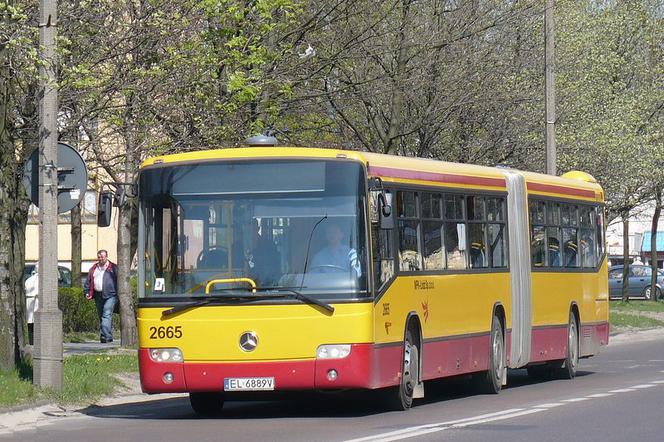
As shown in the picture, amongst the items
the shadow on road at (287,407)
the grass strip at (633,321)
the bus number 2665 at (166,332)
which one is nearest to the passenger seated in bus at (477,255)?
the shadow on road at (287,407)

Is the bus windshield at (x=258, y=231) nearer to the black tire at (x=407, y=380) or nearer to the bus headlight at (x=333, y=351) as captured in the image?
the bus headlight at (x=333, y=351)

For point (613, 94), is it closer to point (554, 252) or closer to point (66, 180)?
point (554, 252)

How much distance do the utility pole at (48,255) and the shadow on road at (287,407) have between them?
2.24 feet

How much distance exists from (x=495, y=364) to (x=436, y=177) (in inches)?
117

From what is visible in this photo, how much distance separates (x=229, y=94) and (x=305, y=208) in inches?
292

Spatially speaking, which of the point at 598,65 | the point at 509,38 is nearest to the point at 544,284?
the point at 509,38

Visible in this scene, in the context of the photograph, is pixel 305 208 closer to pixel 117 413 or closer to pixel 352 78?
pixel 117 413

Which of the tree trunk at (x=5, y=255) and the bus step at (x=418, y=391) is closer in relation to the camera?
the bus step at (x=418, y=391)

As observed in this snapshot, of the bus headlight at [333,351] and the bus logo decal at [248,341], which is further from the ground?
the bus logo decal at [248,341]

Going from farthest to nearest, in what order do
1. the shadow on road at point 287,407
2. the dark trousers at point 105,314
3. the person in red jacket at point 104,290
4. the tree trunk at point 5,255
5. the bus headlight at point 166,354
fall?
the person in red jacket at point 104,290 < the dark trousers at point 105,314 < the tree trunk at point 5,255 < the shadow on road at point 287,407 < the bus headlight at point 166,354

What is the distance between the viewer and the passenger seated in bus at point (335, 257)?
51.7 feet

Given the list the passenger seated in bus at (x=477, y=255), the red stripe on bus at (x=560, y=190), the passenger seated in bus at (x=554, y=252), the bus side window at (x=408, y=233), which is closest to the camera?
the bus side window at (x=408, y=233)

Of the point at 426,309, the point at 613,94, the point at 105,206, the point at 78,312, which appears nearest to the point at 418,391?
the point at 426,309

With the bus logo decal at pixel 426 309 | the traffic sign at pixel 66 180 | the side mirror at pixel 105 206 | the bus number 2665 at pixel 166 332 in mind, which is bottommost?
the bus number 2665 at pixel 166 332
